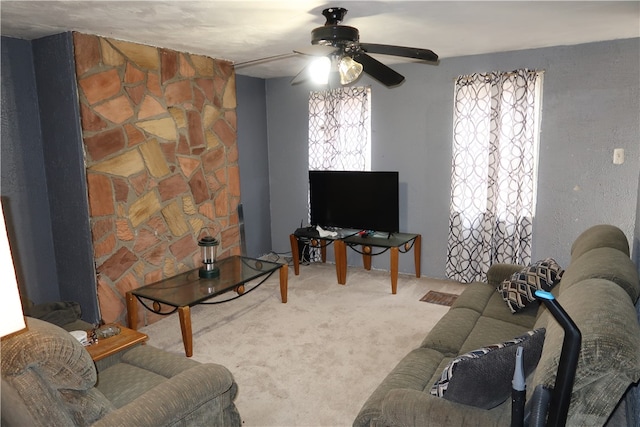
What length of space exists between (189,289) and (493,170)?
2.95 m

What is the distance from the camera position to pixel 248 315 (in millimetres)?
3916

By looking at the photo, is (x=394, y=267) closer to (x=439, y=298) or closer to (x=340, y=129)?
(x=439, y=298)

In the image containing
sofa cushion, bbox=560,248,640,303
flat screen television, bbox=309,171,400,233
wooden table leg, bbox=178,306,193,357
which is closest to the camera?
sofa cushion, bbox=560,248,640,303

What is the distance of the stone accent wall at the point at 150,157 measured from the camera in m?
3.35

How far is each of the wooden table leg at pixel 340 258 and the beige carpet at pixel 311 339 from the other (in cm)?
9

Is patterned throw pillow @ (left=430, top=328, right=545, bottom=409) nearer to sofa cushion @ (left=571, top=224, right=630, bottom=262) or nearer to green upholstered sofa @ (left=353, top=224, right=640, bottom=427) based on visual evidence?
green upholstered sofa @ (left=353, top=224, right=640, bottom=427)

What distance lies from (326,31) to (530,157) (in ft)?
8.56

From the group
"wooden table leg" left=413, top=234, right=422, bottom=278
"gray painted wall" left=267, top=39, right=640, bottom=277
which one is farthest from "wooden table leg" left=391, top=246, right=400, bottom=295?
"gray painted wall" left=267, top=39, right=640, bottom=277

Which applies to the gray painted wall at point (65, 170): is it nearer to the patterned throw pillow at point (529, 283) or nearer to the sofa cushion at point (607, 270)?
the patterned throw pillow at point (529, 283)

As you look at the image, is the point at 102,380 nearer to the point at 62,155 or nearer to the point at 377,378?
the point at 377,378

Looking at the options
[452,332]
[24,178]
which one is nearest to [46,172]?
[24,178]

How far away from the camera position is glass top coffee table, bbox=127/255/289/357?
3170 mm

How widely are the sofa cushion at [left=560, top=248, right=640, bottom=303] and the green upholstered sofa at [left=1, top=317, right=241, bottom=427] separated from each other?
1.73m

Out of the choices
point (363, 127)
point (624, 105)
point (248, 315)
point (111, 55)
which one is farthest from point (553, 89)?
point (111, 55)
